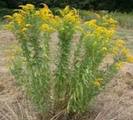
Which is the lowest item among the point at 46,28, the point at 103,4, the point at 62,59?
the point at 103,4

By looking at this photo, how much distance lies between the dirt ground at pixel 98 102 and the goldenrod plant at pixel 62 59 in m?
0.34

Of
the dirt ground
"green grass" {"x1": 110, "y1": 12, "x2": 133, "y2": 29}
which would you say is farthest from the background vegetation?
the dirt ground

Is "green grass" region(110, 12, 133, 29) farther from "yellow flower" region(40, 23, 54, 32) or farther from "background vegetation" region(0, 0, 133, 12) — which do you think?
"yellow flower" region(40, 23, 54, 32)

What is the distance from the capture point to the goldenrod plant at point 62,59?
5414 millimetres

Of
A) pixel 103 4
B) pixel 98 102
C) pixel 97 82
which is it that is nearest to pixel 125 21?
pixel 103 4

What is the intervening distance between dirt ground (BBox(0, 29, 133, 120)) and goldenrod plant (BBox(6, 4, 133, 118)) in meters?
0.34

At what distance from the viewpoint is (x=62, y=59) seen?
18.2 feet

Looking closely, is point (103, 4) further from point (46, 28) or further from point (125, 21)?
point (46, 28)

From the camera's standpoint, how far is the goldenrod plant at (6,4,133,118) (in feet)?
17.8

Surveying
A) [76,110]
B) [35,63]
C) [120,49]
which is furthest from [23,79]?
[120,49]

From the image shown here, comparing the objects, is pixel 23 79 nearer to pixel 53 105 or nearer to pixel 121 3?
pixel 53 105

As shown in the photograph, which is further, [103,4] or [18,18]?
[103,4]

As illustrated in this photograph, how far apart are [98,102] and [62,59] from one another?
1.00m

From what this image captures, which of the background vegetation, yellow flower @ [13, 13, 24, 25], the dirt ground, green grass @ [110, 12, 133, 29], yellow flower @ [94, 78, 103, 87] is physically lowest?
the background vegetation
